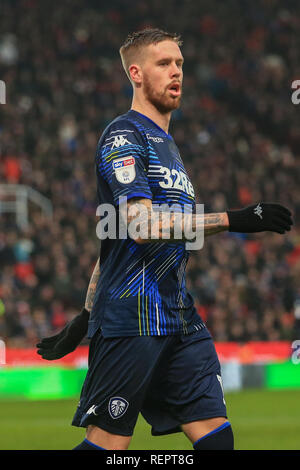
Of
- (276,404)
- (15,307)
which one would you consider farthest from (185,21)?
(276,404)

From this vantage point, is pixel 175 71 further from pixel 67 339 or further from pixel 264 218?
pixel 67 339

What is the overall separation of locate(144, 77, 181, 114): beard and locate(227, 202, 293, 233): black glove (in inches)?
30.3

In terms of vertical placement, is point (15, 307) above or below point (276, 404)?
above

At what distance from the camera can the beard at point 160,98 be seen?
184 inches

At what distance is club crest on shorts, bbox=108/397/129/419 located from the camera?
443 cm

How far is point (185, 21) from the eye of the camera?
25.2 meters

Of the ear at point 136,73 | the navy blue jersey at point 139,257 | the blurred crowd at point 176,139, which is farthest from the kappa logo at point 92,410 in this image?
the blurred crowd at point 176,139

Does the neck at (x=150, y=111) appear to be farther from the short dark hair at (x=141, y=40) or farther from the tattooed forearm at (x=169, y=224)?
the tattooed forearm at (x=169, y=224)

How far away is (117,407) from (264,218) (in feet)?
3.49

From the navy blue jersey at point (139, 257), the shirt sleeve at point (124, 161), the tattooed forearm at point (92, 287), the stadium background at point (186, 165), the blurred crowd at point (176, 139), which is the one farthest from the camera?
the blurred crowd at point (176, 139)

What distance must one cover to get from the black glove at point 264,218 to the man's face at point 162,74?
0.75 m

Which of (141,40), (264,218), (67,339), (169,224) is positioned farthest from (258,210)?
(67,339)
